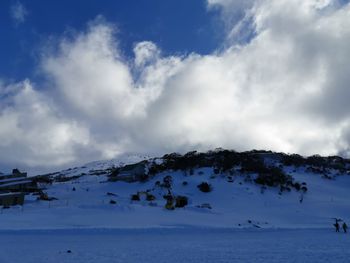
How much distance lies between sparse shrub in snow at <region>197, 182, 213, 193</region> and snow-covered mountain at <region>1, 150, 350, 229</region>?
0.11 metres

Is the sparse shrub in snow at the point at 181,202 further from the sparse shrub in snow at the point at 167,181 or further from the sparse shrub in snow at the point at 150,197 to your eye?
the sparse shrub in snow at the point at 167,181

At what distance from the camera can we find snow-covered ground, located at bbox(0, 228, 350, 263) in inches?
633

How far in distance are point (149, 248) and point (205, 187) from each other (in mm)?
26755

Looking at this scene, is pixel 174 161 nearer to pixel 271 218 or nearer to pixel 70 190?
pixel 70 190

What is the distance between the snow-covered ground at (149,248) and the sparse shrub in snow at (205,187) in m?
18.6

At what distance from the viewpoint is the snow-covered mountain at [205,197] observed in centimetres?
3195

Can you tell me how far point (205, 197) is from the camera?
44000 millimetres

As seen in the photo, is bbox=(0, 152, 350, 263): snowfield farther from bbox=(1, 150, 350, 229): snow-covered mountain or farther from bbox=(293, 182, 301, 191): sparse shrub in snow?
bbox=(293, 182, 301, 191): sparse shrub in snow

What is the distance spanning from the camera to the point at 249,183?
159 ft

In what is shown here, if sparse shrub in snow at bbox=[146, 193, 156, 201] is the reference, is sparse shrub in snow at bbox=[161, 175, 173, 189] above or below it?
above

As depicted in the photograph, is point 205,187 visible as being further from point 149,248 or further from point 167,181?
point 149,248

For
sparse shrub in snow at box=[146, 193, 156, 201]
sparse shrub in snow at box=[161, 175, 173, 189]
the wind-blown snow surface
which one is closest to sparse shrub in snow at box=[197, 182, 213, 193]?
the wind-blown snow surface

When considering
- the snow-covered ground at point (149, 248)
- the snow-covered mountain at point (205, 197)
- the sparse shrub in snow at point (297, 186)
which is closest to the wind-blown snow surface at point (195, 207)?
the snow-covered mountain at point (205, 197)

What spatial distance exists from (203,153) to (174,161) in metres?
6.48
